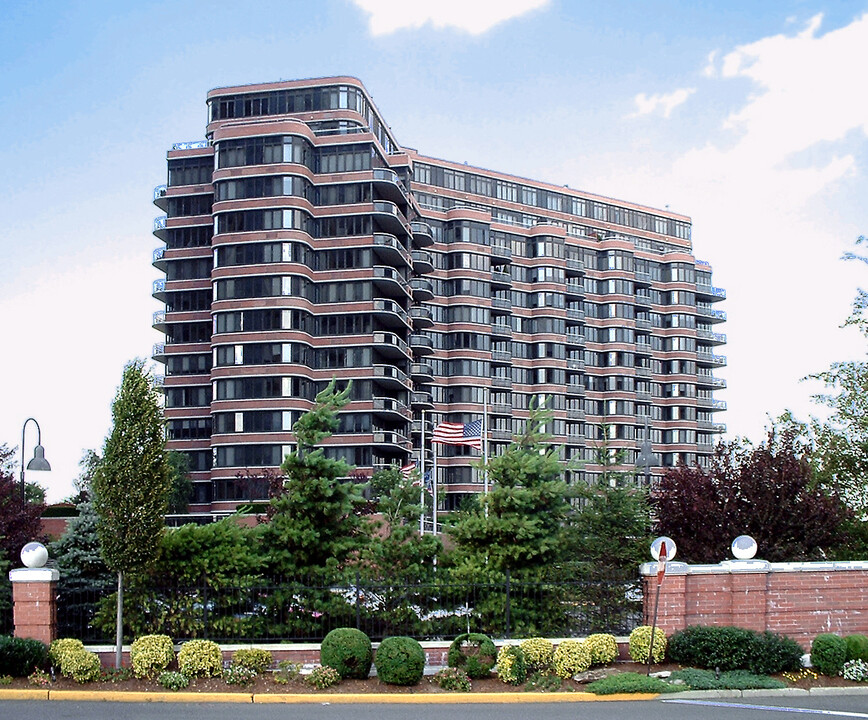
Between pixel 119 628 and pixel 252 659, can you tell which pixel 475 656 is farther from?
pixel 119 628

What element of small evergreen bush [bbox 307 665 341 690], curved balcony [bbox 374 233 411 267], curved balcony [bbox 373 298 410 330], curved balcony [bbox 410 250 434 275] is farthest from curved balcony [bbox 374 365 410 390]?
small evergreen bush [bbox 307 665 341 690]

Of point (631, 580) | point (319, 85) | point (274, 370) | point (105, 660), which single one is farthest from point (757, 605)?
point (319, 85)

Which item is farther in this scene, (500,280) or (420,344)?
(500,280)

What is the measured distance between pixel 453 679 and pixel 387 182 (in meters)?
65.4

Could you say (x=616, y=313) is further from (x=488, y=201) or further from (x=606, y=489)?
(x=606, y=489)

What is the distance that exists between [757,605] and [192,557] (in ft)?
38.6

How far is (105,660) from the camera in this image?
2100cm

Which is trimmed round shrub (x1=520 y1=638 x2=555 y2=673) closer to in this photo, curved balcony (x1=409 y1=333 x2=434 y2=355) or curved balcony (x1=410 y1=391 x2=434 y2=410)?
curved balcony (x1=410 y1=391 x2=434 y2=410)

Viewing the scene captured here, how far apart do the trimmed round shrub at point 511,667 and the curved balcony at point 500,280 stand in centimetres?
8929

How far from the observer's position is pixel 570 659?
20.3 m

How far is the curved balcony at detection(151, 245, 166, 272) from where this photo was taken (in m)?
88.5

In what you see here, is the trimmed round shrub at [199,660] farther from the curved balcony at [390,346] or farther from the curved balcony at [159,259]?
the curved balcony at [159,259]

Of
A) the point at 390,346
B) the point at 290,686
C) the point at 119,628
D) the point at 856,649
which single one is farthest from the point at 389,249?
the point at 290,686

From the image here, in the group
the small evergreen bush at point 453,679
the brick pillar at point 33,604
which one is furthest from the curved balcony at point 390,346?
the small evergreen bush at point 453,679
